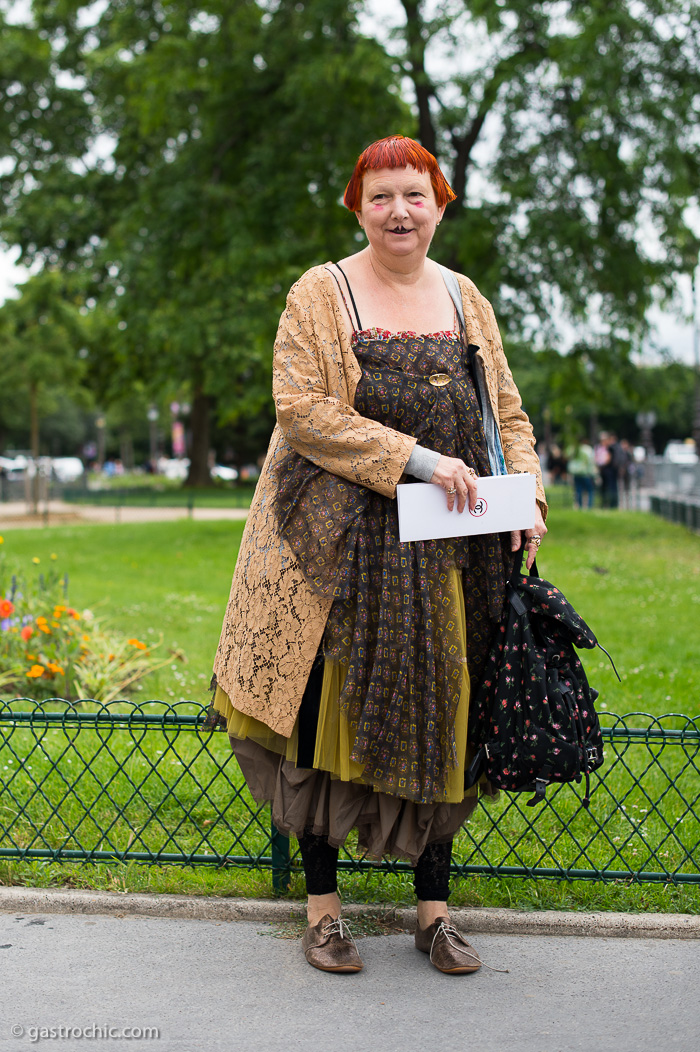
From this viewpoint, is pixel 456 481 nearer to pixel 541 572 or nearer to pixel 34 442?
pixel 541 572

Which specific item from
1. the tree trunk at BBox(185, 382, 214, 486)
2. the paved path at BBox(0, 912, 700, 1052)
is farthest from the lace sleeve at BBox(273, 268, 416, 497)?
the tree trunk at BBox(185, 382, 214, 486)

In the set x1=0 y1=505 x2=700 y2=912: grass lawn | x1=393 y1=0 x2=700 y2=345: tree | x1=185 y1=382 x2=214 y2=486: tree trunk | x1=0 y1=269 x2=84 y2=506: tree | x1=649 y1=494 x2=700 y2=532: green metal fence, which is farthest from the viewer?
x1=185 y1=382 x2=214 y2=486: tree trunk

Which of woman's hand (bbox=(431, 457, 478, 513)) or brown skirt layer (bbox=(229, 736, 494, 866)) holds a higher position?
woman's hand (bbox=(431, 457, 478, 513))

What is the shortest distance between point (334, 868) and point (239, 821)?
103 centimetres

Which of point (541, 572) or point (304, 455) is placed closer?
point (304, 455)

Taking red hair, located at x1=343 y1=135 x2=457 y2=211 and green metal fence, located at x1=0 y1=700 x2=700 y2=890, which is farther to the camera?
green metal fence, located at x1=0 y1=700 x2=700 y2=890

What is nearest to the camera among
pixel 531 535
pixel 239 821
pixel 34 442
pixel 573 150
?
pixel 531 535

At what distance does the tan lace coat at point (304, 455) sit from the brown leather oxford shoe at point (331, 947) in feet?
2.12

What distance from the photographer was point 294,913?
335cm

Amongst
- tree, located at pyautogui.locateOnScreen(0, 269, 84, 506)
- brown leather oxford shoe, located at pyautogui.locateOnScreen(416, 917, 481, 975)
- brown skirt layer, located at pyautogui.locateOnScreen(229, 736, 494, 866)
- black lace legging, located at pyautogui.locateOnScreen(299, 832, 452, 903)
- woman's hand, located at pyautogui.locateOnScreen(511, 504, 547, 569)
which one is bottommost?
brown leather oxford shoe, located at pyautogui.locateOnScreen(416, 917, 481, 975)

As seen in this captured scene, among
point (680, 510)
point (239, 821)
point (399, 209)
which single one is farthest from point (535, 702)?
point (680, 510)

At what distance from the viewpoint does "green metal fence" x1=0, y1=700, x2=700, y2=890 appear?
350cm

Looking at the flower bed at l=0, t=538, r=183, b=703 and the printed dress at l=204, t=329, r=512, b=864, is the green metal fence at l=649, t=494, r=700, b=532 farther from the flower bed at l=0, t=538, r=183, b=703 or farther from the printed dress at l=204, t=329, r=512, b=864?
the printed dress at l=204, t=329, r=512, b=864

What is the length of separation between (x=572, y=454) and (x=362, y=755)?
49.4 ft
